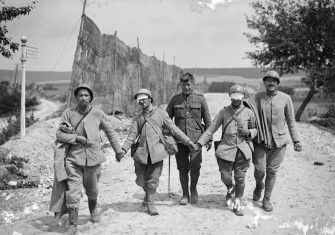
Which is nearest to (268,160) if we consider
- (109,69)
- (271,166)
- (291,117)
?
(271,166)

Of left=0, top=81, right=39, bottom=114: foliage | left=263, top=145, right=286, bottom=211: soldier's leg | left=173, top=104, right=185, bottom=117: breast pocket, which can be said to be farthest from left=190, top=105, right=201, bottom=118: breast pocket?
Answer: left=0, top=81, right=39, bottom=114: foliage

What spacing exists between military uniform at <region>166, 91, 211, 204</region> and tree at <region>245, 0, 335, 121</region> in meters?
13.3

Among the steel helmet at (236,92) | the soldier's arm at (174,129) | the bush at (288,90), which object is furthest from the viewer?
the bush at (288,90)

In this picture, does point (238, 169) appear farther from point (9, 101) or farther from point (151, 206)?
point (9, 101)

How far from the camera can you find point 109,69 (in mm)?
14984

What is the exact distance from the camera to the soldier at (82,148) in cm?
629

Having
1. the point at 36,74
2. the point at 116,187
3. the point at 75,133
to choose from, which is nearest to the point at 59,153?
the point at 75,133

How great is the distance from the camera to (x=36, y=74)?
67250 millimetres

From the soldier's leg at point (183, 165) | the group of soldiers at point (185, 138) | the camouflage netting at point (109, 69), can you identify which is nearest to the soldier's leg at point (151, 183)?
the group of soldiers at point (185, 138)

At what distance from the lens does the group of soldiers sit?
252 inches

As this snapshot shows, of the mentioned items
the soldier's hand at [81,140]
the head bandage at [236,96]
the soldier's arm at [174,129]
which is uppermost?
the head bandage at [236,96]

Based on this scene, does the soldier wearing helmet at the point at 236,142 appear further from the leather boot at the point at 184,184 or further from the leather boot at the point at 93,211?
the leather boot at the point at 93,211

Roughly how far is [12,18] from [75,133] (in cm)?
432

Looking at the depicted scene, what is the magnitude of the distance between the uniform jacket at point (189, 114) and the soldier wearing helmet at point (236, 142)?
29 centimetres
